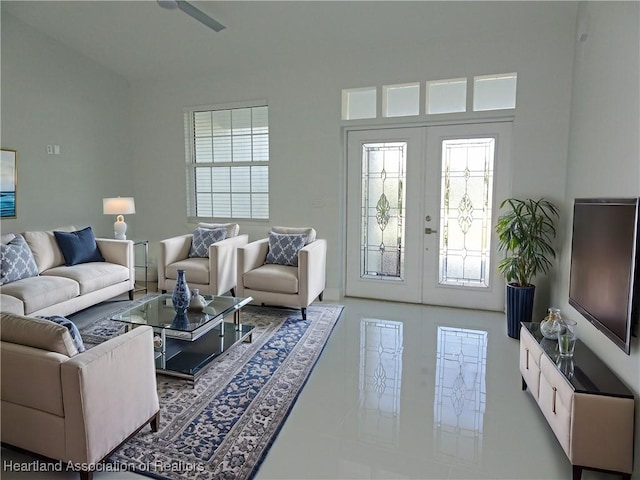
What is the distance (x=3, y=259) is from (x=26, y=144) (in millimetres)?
1510

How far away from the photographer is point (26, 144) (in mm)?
4480

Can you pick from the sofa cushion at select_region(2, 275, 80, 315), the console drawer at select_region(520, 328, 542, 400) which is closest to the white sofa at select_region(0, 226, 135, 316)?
the sofa cushion at select_region(2, 275, 80, 315)

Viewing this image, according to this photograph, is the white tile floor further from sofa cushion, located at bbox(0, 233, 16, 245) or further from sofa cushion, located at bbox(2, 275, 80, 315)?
sofa cushion, located at bbox(0, 233, 16, 245)

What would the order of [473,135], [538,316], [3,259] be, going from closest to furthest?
1. [3,259]
2. [538,316]
3. [473,135]

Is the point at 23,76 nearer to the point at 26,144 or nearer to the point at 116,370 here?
the point at 26,144

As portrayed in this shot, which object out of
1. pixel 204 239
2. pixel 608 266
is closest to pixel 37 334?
pixel 608 266

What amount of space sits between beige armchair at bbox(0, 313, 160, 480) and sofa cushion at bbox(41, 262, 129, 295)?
230cm

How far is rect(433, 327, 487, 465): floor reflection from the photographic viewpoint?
85.9 inches

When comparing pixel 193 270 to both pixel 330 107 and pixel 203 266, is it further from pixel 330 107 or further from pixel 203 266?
pixel 330 107

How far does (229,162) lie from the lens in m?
5.57

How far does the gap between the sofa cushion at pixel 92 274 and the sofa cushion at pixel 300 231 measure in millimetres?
1798

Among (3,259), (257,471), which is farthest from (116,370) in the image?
(3,259)

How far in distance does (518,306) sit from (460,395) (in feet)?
4.38

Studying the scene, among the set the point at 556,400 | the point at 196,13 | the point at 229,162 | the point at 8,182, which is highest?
the point at 196,13
